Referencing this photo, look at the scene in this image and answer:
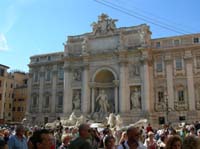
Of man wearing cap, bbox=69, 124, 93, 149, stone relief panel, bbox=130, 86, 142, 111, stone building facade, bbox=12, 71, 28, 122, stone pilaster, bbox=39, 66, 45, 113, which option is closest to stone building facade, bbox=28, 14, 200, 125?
stone relief panel, bbox=130, 86, 142, 111

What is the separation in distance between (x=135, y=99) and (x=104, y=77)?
6.04 meters

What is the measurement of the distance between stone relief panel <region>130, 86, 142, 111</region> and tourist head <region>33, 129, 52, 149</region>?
28398mm

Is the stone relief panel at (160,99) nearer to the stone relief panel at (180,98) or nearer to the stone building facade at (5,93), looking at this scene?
the stone relief panel at (180,98)

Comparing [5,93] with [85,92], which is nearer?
[85,92]

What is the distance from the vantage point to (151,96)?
31797mm

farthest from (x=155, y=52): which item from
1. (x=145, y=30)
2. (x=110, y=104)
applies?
(x=110, y=104)

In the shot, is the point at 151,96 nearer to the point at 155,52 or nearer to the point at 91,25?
the point at 155,52

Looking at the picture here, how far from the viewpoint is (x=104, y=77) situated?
3594cm

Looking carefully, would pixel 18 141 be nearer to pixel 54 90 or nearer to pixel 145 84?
pixel 145 84

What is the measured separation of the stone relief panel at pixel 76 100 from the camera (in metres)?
35.3

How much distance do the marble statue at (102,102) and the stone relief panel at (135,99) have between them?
3.37m

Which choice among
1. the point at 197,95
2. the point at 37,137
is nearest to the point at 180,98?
the point at 197,95

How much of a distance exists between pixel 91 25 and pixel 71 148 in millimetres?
32234

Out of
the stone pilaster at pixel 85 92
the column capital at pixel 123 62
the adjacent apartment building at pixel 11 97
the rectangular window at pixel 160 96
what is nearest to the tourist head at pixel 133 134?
the rectangular window at pixel 160 96
